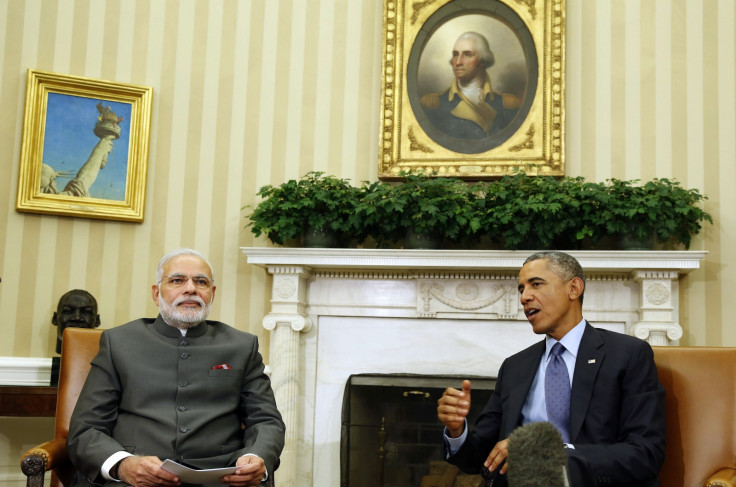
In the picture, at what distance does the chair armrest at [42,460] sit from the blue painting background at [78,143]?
2473mm

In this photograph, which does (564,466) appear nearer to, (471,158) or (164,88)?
(471,158)

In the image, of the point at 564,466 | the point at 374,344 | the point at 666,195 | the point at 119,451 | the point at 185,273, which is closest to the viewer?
the point at 564,466

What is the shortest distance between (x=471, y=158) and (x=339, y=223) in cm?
103

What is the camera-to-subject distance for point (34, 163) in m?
5.03

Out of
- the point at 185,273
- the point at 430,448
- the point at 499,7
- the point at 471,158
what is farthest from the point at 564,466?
the point at 499,7

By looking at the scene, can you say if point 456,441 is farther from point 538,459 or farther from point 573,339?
point 538,459

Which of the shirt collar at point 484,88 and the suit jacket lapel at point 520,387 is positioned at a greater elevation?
the shirt collar at point 484,88

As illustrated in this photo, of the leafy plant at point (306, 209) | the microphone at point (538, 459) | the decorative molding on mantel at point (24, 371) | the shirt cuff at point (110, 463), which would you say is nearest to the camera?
the microphone at point (538, 459)

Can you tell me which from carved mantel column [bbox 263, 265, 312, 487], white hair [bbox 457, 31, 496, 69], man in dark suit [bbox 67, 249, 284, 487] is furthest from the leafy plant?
man in dark suit [bbox 67, 249, 284, 487]

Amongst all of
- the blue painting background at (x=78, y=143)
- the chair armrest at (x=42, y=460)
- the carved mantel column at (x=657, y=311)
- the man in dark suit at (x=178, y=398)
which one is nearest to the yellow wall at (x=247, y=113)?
the blue painting background at (x=78, y=143)

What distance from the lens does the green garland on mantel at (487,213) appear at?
4398 millimetres

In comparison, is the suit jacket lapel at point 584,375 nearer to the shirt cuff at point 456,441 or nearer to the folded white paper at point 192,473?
the shirt cuff at point 456,441

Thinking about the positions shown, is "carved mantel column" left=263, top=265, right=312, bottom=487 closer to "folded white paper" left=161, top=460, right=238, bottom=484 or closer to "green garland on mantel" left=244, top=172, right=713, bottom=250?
"green garland on mantel" left=244, top=172, right=713, bottom=250

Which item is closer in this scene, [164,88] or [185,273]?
[185,273]
